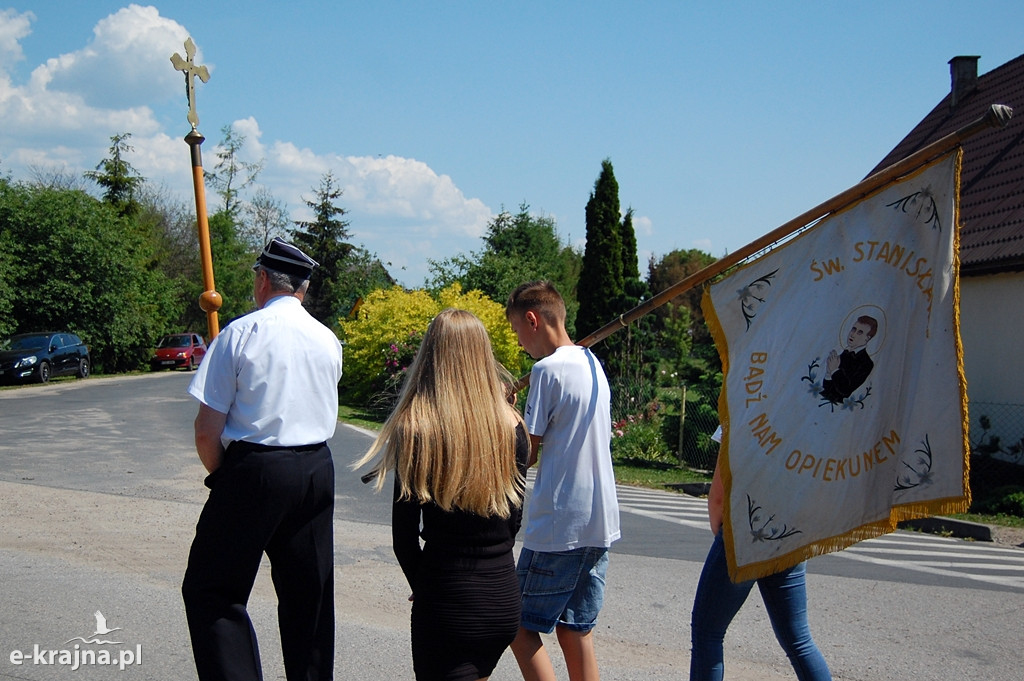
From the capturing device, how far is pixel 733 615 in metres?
3.40

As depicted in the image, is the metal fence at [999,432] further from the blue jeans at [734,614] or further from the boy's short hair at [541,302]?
the boy's short hair at [541,302]

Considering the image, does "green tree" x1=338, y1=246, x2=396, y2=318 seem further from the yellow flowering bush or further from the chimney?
the chimney

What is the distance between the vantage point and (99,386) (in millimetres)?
25766

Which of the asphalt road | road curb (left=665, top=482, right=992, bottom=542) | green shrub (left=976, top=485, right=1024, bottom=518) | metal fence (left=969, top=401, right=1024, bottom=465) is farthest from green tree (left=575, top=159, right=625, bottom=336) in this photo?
the asphalt road

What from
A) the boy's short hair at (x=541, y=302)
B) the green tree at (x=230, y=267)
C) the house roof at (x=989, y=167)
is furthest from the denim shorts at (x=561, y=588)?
the green tree at (x=230, y=267)

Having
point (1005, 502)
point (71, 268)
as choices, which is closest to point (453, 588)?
point (1005, 502)

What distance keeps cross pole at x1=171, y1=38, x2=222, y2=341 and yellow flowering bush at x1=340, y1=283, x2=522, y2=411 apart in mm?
15851

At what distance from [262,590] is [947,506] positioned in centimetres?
415

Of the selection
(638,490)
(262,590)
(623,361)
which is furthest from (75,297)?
(262,590)

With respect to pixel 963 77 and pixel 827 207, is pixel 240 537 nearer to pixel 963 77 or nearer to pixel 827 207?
pixel 827 207

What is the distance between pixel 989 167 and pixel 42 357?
25832mm

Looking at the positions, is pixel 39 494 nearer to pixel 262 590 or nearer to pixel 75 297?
pixel 262 590

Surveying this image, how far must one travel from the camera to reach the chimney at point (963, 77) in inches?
766

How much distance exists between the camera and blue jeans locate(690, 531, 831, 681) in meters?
3.37
